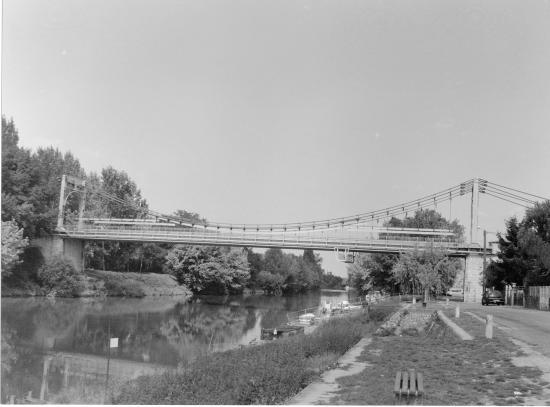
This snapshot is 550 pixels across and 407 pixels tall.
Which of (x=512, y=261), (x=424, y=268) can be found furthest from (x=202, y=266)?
(x=512, y=261)

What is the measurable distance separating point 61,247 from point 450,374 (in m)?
37.4

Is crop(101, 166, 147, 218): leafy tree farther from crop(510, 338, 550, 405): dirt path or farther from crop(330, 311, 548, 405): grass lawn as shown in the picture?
crop(510, 338, 550, 405): dirt path

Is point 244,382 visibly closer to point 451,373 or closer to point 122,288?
point 451,373

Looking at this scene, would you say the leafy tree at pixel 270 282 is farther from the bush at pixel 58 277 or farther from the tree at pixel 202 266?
the bush at pixel 58 277

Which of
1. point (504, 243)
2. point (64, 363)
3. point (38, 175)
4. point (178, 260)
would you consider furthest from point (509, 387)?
point (178, 260)

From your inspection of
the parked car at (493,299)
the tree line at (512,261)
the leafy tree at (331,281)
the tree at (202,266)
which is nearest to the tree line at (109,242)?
the tree at (202,266)

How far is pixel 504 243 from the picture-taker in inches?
1741

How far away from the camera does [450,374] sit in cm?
1016

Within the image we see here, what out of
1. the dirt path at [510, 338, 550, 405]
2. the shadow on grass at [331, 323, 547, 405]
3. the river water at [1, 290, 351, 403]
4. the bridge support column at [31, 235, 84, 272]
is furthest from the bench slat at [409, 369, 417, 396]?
the bridge support column at [31, 235, 84, 272]

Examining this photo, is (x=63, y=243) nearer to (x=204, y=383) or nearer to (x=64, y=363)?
(x=64, y=363)

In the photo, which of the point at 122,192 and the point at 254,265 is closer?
the point at 122,192

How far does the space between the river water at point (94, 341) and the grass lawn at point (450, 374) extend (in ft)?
24.9

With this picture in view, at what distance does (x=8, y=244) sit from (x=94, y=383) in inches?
282

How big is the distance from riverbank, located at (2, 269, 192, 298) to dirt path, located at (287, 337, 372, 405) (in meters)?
22.9
